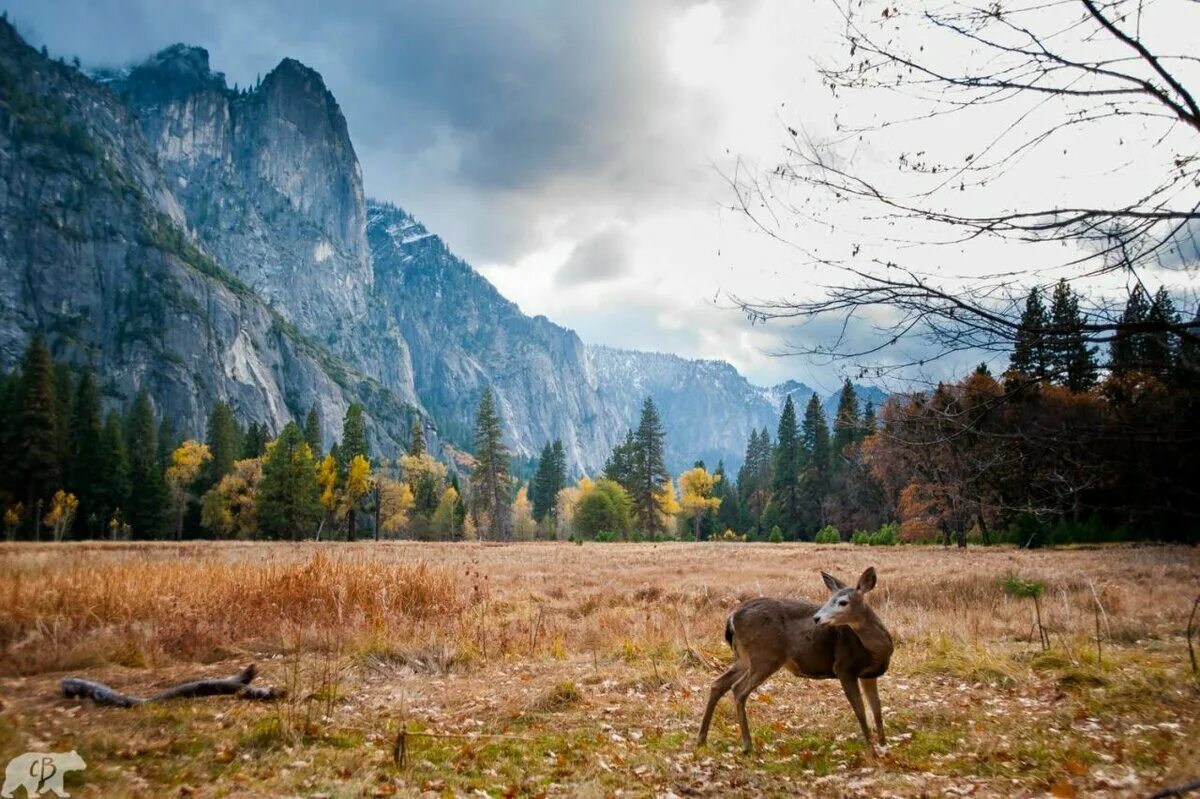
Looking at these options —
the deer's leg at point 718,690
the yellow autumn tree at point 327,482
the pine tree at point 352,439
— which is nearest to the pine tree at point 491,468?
the pine tree at point 352,439

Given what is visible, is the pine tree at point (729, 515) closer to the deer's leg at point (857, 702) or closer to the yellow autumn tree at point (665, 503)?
the yellow autumn tree at point (665, 503)

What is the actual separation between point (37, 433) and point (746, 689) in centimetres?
6885

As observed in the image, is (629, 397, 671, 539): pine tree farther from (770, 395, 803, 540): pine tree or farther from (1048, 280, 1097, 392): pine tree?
(1048, 280, 1097, 392): pine tree

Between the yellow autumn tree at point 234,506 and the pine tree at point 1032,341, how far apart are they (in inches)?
2669

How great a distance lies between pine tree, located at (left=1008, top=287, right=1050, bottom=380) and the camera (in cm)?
385

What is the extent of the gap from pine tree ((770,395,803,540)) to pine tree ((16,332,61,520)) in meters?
72.1

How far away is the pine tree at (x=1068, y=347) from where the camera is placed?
3849 millimetres

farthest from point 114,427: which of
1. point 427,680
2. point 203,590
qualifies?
point 427,680

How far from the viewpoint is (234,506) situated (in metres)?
65.1

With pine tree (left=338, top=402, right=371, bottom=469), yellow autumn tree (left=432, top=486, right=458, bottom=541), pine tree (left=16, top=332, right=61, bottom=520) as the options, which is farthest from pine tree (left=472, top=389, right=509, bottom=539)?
pine tree (left=16, top=332, right=61, bottom=520)

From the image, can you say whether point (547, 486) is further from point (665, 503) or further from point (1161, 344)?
point (1161, 344)

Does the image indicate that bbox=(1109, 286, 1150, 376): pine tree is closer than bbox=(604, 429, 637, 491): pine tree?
Yes

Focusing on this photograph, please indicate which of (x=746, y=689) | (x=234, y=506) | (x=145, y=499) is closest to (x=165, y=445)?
(x=145, y=499)

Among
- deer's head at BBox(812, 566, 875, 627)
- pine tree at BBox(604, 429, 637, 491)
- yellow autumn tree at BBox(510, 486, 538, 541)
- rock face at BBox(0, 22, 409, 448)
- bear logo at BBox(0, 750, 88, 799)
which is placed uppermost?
rock face at BBox(0, 22, 409, 448)
